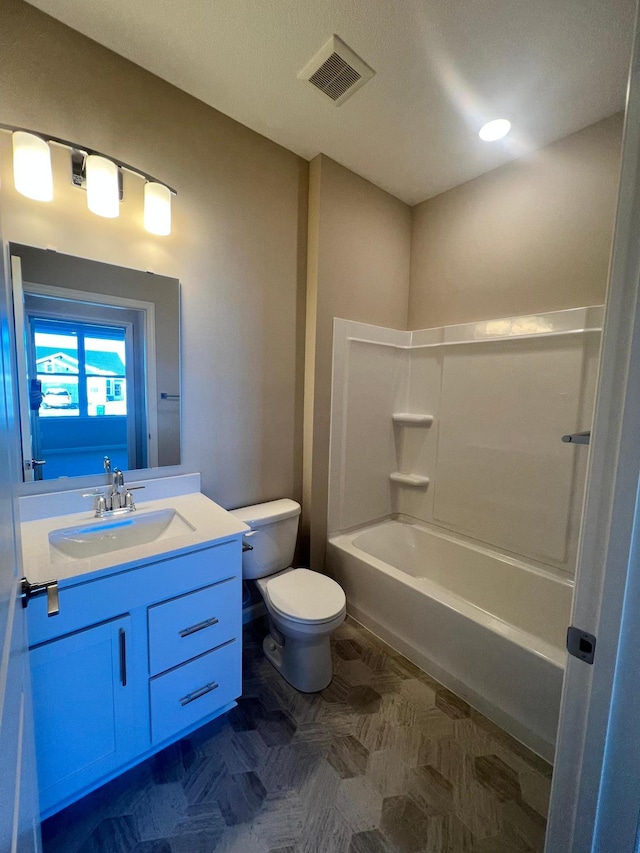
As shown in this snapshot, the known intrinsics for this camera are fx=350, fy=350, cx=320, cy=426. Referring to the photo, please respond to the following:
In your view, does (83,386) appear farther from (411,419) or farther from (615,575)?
(411,419)

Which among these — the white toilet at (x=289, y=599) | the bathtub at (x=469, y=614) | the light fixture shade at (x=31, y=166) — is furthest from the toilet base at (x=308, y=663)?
the light fixture shade at (x=31, y=166)

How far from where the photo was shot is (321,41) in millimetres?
1331

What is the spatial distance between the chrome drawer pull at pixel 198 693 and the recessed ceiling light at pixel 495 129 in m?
2.77

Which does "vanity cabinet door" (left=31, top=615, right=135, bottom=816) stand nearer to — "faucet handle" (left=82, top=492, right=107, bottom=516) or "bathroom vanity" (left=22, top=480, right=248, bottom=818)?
"bathroom vanity" (left=22, top=480, right=248, bottom=818)

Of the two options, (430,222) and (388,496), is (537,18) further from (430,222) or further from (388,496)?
(388,496)

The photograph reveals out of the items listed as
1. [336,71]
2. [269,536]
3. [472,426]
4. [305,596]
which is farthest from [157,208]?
[472,426]

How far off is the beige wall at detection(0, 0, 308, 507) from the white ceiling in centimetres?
12

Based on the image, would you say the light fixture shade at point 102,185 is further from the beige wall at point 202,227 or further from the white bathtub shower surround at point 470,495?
the white bathtub shower surround at point 470,495

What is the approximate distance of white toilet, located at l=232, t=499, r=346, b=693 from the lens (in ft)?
5.08

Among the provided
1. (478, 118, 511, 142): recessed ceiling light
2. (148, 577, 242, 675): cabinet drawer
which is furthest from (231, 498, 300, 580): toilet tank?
(478, 118, 511, 142): recessed ceiling light

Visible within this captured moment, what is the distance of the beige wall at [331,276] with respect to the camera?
2.03 metres

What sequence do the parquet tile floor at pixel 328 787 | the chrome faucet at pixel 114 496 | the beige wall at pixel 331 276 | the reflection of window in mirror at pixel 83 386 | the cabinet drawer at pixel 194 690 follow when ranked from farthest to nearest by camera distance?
the beige wall at pixel 331 276, the chrome faucet at pixel 114 496, the reflection of window in mirror at pixel 83 386, the cabinet drawer at pixel 194 690, the parquet tile floor at pixel 328 787

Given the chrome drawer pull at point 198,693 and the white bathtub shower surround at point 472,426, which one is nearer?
the chrome drawer pull at point 198,693

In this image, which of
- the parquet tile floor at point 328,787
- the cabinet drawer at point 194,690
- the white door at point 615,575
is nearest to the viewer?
the white door at point 615,575
